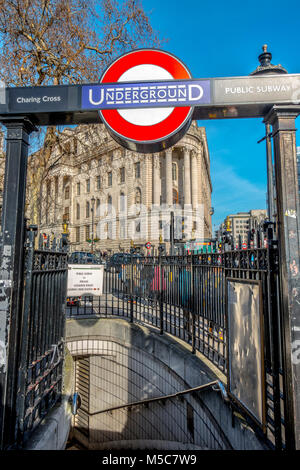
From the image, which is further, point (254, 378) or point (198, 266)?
point (198, 266)

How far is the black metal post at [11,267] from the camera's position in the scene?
2.56m

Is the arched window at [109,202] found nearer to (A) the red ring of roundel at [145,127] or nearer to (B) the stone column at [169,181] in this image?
(B) the stone column at [169,181]

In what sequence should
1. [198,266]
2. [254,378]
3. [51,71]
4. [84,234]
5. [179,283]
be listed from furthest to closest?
[84,234], [51,71], [179,283], [198,266], [254,378]

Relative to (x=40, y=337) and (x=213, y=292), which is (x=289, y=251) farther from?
(x=40, y=337)

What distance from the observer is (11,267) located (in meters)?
2.69

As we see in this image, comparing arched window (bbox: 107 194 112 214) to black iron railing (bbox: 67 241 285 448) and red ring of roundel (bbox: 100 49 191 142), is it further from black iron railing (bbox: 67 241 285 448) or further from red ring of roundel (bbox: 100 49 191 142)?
red ring of roundel (bbox: 100 49 191 142)

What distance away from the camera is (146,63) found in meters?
2.97

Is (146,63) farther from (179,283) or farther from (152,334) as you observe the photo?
(152,334)

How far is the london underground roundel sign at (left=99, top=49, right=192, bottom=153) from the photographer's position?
282cm

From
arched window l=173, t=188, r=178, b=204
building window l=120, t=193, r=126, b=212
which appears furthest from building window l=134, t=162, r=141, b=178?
arched window l=173, t=188, r=178, b=204

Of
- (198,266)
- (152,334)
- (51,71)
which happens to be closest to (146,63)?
(198,266)
